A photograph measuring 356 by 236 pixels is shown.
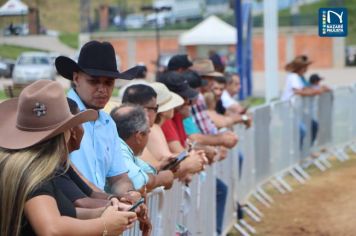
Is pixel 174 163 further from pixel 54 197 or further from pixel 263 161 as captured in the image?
pixel 263 161

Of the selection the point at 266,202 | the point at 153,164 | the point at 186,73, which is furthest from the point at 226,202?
the point at 153,164

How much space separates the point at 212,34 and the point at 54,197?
35.4 m

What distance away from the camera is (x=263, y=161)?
47.4 ft

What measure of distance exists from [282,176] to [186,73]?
19.3 ft

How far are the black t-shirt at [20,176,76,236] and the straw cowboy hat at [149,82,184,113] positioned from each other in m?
3.48

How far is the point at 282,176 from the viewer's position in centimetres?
1548

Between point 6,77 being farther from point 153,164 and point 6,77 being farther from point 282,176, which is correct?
point 153,164

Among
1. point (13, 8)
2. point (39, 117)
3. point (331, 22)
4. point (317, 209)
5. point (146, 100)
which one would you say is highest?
point (13, 8)

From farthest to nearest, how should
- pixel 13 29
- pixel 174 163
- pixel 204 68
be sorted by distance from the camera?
pixel 13 29, pixel 204 68, pixel 174 163

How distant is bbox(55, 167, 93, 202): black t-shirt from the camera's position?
4621mm

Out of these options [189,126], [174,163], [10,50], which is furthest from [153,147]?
[10,50]

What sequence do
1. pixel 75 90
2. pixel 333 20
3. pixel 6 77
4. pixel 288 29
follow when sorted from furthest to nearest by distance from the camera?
pixel 288 29
pixel 6 77
pixel 333 20
pixel 75 90

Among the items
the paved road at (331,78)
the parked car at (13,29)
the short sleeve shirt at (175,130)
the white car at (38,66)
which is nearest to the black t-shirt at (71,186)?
the short sleeve shirt at (175,130)

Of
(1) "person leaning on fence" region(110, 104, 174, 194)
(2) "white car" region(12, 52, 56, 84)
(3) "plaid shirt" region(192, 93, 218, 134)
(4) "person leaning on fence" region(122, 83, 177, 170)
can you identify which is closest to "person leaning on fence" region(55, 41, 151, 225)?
(1) "person leaning on fence" region(110, 104, 174, 194)
